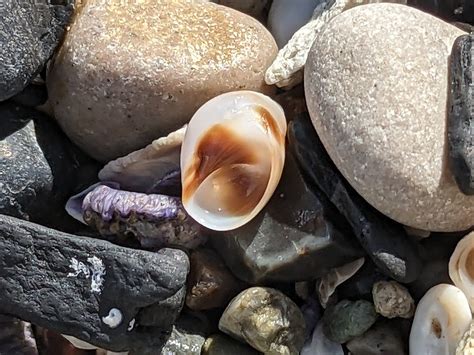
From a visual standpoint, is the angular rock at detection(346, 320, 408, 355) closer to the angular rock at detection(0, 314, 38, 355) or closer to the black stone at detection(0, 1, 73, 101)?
the angular rock at detection(0, 314, 38, 355)

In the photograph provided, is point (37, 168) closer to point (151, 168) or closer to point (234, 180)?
point (151, 168)

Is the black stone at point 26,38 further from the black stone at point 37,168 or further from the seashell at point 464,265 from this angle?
the seashell at point 464,265

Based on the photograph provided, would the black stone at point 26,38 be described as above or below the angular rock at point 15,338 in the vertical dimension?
above

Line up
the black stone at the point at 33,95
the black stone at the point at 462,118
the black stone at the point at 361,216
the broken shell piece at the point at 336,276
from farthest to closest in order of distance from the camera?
1. the black stone at the point at 33,95
2. the broken shell piece at the point at 336,276
3. the black stone at the point at 361,216
4. the black stone at the point at 462,118

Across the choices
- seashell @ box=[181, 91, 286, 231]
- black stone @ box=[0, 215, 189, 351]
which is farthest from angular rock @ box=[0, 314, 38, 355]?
seashell @ box=[181, 91, 286, 231]

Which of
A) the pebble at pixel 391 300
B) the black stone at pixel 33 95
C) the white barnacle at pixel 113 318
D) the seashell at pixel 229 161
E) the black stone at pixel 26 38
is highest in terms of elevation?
the black stone at pixel 26 38

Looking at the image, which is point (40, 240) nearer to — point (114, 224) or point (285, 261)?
point (114, 224)

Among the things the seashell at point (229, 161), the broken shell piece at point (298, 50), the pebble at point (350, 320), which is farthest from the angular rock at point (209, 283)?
the broken shell piece at point (298, 50)

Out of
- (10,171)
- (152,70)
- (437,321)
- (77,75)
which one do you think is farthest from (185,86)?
(437,321)
